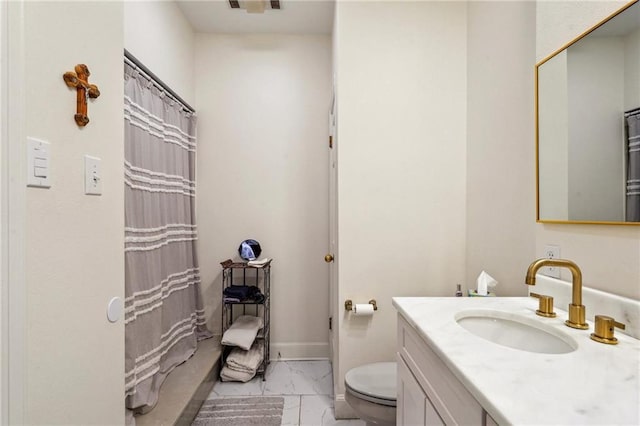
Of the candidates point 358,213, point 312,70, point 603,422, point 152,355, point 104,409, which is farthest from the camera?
point 312,70

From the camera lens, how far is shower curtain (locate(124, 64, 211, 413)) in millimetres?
1566

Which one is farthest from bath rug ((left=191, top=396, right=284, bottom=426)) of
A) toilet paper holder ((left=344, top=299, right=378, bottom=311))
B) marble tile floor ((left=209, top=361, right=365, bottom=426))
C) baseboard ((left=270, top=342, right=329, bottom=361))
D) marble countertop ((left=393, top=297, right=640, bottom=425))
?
marble countertop ((left=393, top=297, right=640, bottom=425))

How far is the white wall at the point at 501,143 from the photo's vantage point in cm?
133

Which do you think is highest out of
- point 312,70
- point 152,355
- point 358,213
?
point 312,70

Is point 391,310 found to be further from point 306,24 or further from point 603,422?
point 306,24

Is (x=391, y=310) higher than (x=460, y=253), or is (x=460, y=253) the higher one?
(x=460, y=253)

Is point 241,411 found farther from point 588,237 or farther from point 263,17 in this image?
point 263,17

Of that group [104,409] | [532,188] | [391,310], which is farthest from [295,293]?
[532,188]

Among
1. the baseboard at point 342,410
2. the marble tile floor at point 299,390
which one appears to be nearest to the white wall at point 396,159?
the baseboard at point 342,410

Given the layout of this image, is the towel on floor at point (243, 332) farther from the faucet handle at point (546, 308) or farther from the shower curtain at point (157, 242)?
the faucet handle at point (546, 308)

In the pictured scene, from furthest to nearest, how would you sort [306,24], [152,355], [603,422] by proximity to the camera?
[306,24] → [152,355] → [603,422]

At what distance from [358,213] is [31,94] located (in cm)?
144

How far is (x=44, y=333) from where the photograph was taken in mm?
761

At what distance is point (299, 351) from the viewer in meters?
2.52
